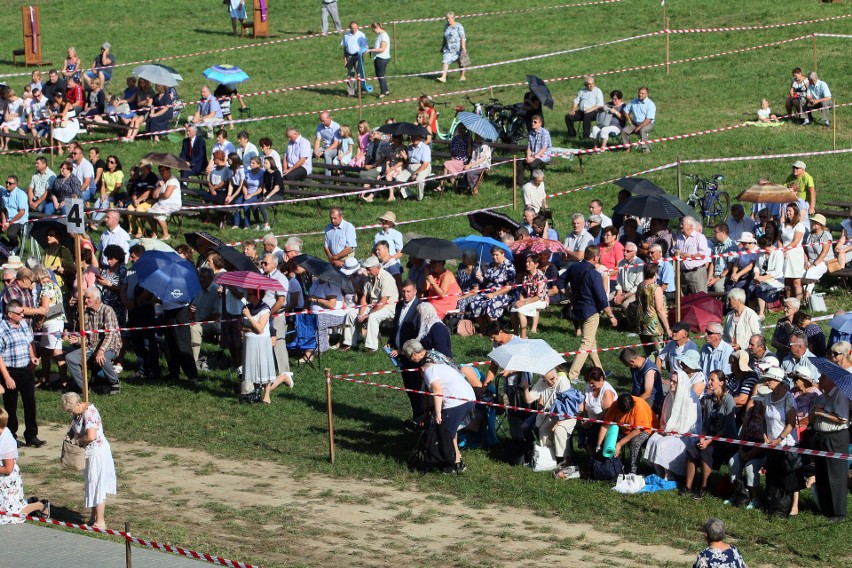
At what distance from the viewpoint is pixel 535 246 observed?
2019cm

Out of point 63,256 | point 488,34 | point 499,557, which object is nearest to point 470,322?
point 63,256

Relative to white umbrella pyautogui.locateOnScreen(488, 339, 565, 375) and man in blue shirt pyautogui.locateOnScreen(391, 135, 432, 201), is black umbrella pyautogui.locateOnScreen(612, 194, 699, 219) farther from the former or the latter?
man in blue shirt pyautogui.locateOnScreen(391, 135, 432, 201)

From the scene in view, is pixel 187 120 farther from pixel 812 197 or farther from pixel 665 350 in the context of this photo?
pixel 665 350

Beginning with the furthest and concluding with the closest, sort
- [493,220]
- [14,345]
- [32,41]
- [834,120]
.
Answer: [32,41] < [834,120] < [493,220] < [14,345]

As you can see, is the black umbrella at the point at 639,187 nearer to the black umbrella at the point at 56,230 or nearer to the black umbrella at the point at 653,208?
the black umbrella at the point at 653,208

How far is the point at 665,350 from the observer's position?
1672cm

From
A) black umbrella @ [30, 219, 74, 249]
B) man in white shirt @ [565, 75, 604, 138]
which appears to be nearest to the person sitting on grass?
black umbrella @ [30, 219, 74, 249]

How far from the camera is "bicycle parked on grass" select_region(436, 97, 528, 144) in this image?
2847cm

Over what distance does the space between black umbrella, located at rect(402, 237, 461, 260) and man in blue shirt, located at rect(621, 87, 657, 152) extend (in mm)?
10042

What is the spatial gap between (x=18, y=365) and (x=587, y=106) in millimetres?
15158

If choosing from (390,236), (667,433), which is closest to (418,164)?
(390,236)

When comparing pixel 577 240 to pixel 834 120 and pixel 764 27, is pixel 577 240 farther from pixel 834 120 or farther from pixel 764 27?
pixel 764 27

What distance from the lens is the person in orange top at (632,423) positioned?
15055 millimetres

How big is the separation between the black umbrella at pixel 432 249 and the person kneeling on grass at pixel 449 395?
10.2 feet
